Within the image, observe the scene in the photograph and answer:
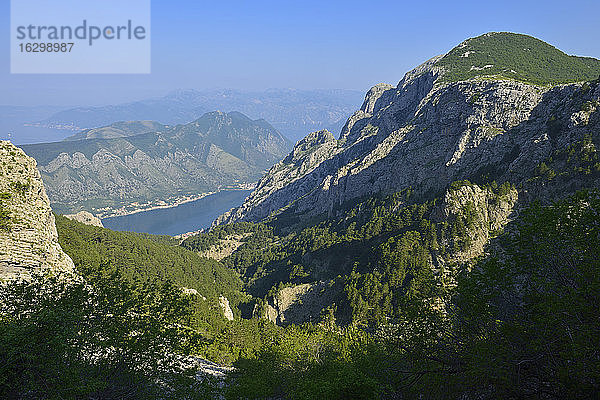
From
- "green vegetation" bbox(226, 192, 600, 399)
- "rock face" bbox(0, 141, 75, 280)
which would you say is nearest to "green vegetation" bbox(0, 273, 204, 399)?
"green vegetation" bbox(226, 192, 600, 399)

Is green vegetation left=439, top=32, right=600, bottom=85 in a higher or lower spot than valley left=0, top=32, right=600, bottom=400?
higher

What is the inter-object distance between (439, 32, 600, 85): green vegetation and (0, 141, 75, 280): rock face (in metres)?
156

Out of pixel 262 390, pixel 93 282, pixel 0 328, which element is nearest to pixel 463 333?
pixel 262 390

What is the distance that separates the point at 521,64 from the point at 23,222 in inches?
8024

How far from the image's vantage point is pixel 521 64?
6457 inches

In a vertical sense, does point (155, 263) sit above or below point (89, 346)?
below

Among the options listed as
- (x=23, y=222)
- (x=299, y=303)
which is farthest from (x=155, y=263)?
(x=23, y=222)

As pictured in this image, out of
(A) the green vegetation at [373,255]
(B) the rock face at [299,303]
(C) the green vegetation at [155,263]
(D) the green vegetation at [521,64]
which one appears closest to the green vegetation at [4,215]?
(C) the green vegetation at [155,263]

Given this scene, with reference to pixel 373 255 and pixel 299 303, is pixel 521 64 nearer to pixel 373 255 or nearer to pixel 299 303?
pixel 373 255

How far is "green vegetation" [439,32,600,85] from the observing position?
5689 inches

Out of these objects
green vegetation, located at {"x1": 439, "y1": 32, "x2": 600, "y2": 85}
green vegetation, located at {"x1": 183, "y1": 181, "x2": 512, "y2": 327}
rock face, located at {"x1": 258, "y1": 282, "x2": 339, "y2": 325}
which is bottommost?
rock face, located at {"x1": 258, "y1": 282, "x2": 339, "y2": 325}

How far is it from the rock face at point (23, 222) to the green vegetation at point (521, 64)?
510 feet

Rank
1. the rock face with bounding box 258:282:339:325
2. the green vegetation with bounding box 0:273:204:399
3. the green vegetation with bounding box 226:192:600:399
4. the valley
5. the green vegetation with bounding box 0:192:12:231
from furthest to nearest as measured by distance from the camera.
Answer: the rock face with bounding box 258:282:339:325
the green vegetation with bounding box 0:192:12:231
the valley
the green vegetation with bounding box 0:273:204:399
the green vegetation with bounding box 226:192:600:399

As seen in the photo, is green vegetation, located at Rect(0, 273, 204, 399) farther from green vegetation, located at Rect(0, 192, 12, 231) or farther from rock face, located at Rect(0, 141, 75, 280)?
green vegetation, located at Rect(0, 192, 12, 231)
